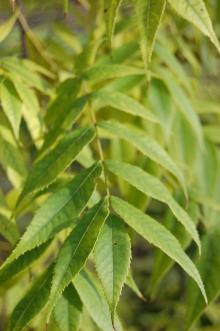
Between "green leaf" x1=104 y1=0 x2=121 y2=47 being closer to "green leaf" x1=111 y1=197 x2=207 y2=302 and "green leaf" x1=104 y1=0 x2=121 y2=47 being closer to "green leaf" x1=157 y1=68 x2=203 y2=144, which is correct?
"green leaf" x1=111 y1=197 x2=207 y2=302

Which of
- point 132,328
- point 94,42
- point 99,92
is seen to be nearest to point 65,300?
point 99,92

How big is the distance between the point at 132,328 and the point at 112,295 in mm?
2306

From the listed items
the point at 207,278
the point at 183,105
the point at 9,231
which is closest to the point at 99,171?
the point at 9,231

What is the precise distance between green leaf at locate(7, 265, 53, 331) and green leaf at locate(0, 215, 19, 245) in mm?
103

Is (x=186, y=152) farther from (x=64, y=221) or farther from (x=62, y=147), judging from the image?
(x=64, y=221)

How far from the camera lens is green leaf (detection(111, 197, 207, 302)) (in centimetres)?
99

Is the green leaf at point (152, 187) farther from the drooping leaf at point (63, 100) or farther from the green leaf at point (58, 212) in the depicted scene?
the drooping leaf at point (63, 100)

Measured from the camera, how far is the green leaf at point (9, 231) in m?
1.19

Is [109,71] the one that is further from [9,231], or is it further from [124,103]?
[9,231]

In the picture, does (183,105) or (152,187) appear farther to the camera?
(183,105)

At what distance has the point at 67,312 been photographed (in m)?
1.08

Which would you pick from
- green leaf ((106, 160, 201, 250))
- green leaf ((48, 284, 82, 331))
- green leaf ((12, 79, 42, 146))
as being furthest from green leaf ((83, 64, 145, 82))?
green leaf ((48, 284, 82, 331))

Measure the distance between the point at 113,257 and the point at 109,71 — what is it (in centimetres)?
51

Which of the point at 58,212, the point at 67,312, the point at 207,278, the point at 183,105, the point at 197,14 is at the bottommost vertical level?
the point at 207,278
